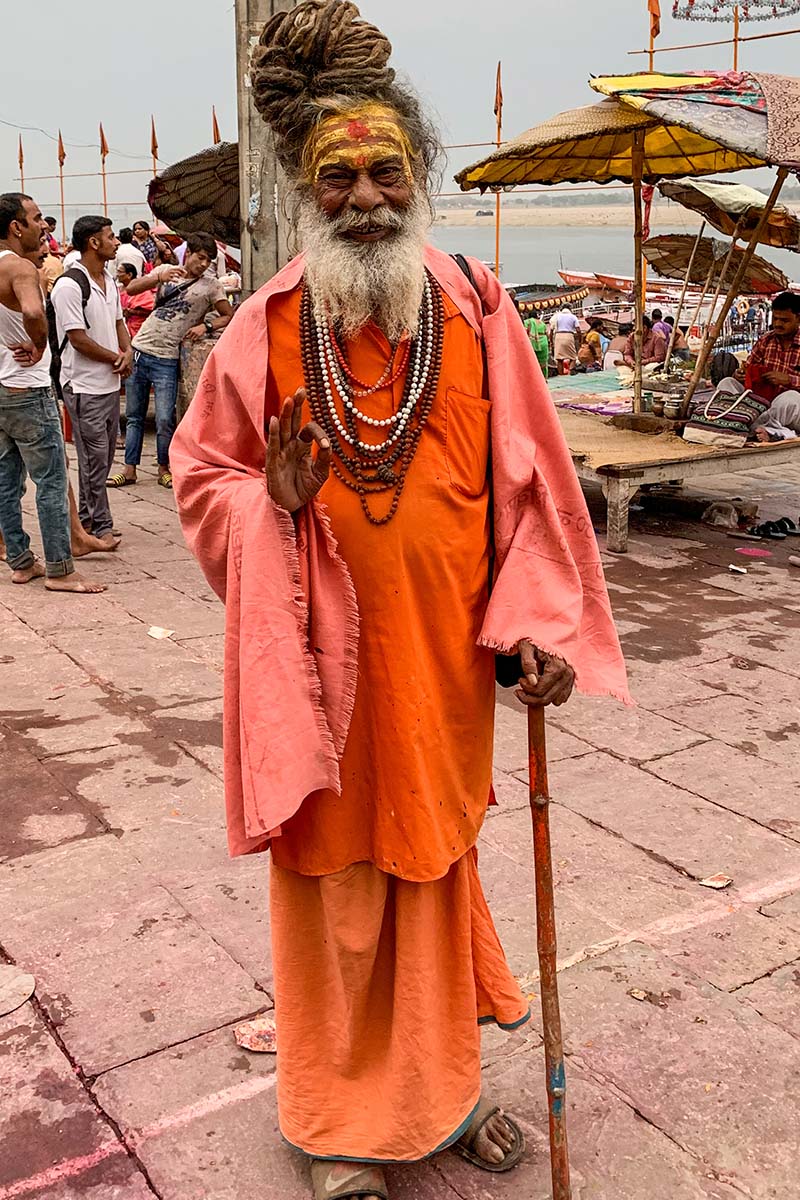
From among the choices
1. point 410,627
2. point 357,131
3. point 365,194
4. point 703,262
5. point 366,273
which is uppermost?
point 703,262

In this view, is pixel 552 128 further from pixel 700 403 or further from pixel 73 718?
pixel 73 718

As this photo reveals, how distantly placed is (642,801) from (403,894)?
204cm

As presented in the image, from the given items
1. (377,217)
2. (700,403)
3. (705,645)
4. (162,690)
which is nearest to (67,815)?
(162,690)

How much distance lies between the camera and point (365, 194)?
2.20 m

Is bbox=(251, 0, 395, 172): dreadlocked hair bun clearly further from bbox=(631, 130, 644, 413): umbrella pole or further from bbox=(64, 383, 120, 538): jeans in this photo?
bbox=(631, 130, 644, 413): umbrella pole

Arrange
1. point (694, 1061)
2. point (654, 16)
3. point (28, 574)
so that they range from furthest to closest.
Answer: point (654, 16) < point (28, 574) < point (694, 1061)

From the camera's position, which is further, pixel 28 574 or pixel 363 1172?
pixel 28 574

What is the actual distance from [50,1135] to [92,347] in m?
5.25

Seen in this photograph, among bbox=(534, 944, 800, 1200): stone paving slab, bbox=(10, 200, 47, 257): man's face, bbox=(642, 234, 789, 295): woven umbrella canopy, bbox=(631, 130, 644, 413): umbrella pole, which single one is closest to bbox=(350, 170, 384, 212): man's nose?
bbox=(534, 944, 800, 1200): stone paving slab

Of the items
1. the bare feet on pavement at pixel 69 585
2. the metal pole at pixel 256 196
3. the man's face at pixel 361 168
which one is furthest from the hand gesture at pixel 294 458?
the bare feet on pavement at pixel 69 585

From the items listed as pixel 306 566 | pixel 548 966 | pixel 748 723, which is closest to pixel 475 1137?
pixel 548 966

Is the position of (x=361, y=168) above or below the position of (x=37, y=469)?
above

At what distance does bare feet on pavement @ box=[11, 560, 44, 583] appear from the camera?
21.6ft

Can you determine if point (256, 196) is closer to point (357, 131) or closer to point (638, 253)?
point (357, 131)
